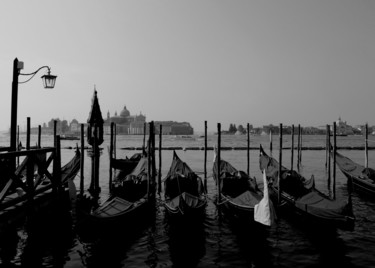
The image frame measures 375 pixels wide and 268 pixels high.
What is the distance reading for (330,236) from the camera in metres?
9.26

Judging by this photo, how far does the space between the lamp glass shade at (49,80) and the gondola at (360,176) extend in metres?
11.7

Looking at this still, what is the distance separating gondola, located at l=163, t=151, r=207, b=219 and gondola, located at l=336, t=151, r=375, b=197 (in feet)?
21.0

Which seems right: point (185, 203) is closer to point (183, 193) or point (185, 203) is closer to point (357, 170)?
point (183, 193)

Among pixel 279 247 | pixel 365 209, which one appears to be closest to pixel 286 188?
pixel 365 209

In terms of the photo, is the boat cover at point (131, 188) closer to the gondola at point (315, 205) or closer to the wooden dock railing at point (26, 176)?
the wooden dock railing at point (26, 176)

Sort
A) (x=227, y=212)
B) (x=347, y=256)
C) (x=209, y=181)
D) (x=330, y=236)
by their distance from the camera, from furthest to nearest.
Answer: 1. (x=209, y=181)
2. (x=227, y=212)
3. (x=330, y=236)
4. (x=347, y=256)

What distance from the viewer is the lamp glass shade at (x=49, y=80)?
8883 millimetres

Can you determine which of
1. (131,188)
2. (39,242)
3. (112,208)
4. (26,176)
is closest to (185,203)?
(112,208)

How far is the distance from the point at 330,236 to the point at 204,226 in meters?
3.62

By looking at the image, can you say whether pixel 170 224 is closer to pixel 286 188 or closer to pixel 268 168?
pixel 286 188

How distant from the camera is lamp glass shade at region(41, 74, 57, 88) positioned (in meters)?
8.88

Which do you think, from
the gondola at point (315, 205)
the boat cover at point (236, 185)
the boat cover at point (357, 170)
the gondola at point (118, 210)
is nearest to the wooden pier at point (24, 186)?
the gondola at point (118, 210)

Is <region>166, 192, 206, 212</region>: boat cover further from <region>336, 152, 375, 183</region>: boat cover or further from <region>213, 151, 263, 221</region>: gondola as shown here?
<region>336, 152, 375, 183</region>: boat cover

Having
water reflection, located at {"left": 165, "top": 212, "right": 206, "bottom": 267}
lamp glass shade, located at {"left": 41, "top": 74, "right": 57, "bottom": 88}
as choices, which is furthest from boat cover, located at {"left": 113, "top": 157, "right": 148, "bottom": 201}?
lamp glass shade, located at {"left": 41, "top": 74, "right": 57, "bottom": 88}
